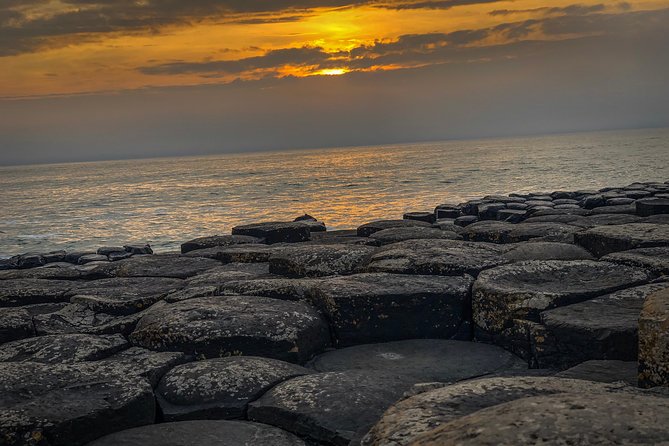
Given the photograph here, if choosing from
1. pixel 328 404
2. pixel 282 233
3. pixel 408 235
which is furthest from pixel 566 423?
pixel 282 233

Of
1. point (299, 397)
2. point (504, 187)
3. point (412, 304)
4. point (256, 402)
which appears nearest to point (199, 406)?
point (256, 402)

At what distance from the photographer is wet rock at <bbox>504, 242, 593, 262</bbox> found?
17.7 ft

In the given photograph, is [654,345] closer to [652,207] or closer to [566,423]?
[566,423]

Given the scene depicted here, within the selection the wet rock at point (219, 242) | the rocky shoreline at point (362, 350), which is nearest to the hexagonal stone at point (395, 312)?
the rocky shoreline at point (362, 350)

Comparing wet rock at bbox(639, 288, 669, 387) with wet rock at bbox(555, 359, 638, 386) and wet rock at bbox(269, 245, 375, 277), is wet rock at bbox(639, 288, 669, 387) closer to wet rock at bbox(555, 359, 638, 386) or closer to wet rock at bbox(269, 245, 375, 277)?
wet rock at bbox(555, 359, 638, 386)

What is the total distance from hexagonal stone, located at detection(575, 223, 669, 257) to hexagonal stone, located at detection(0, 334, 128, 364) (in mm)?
3787

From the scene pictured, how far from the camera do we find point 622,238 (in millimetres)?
5547

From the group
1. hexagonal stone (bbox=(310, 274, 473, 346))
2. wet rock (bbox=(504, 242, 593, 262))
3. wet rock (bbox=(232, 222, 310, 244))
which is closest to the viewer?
hexagonal stone (bbox=(310, 274, 473, 346))

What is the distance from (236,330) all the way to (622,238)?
331 centimetres

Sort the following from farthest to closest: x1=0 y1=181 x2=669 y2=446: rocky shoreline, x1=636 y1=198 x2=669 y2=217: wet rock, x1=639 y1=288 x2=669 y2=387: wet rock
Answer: x1=636 y1=198 x2=669 y2=217: wet rock < x1=639 y1=288 x2=669 y2=387: wet rock < x1=0 y1=181 x2=669 y2=446: rocky shoreline

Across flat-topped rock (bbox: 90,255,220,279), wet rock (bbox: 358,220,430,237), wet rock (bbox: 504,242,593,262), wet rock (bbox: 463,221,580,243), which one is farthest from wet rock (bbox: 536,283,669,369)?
wet rock (bbox: 358,220,430,237)

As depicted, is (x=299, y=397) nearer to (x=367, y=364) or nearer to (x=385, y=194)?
(x=367, y=364)

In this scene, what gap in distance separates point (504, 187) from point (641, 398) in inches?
1741

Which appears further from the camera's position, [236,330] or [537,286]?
[537,286]
